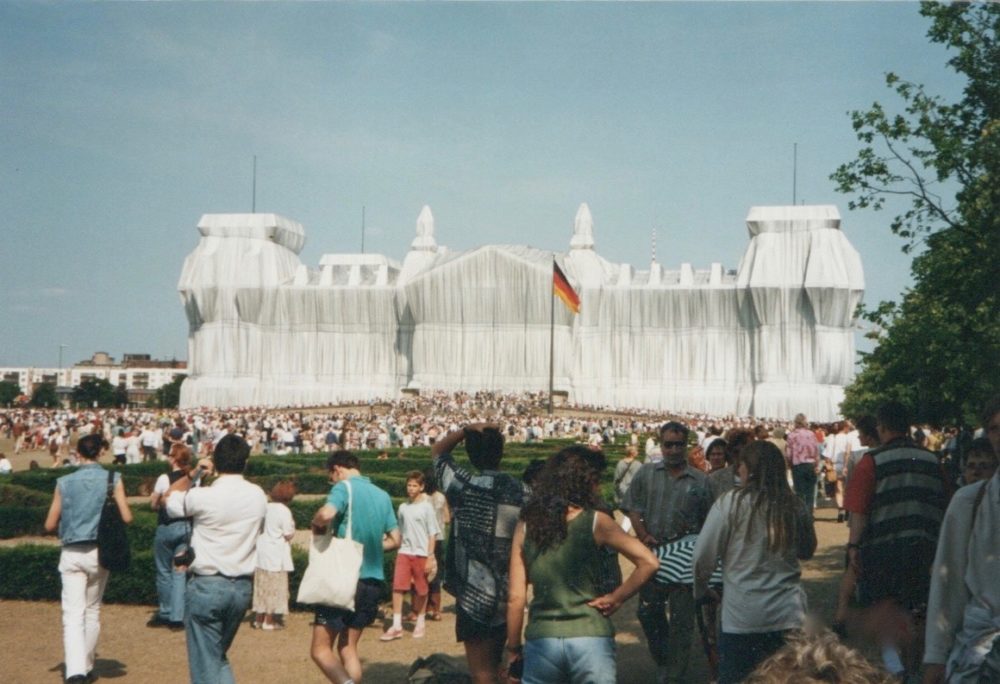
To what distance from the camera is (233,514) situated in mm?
5527

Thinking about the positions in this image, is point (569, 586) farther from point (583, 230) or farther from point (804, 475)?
point (583, 230)

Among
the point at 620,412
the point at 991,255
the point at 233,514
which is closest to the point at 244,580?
the point at 233,514

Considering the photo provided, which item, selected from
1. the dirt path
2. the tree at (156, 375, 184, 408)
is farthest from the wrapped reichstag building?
the dirt path

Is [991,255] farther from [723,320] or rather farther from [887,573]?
[723,320]

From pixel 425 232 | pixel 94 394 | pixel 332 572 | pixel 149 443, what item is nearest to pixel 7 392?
pixel 94 394

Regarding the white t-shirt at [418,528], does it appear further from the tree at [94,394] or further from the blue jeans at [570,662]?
the tree at [94,394]

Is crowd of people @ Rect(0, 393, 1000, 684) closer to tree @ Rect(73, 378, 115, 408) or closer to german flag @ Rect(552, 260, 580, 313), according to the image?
german flag @ Rect(552, 260, 580, 313)

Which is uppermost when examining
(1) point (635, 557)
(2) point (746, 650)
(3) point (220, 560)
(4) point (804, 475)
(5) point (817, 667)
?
(5) point (817, 667)

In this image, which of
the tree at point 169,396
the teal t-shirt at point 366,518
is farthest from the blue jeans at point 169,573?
the tree at point 169,396

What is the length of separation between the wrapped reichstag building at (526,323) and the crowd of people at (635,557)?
156 ft

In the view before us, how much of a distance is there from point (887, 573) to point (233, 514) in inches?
120

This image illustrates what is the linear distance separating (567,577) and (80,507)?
11.7 ft

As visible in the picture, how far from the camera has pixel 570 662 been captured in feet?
13.3

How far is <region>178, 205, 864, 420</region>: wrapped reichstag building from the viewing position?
5438 cm
